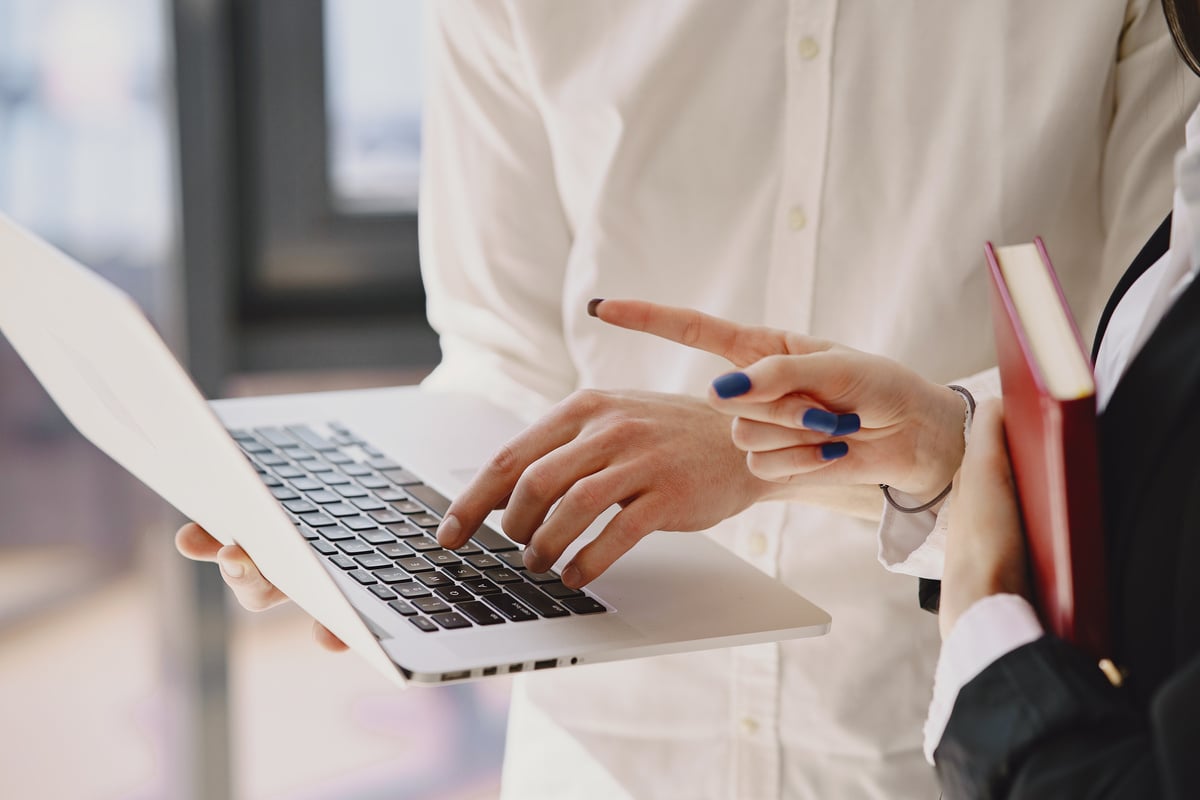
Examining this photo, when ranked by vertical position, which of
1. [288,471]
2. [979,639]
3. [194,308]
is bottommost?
[194,308]

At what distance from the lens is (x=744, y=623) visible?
0.75 m

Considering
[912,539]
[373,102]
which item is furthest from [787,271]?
[373,102]

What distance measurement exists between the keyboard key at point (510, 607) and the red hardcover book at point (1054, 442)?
0.29 meters

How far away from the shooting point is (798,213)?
1.05 metres

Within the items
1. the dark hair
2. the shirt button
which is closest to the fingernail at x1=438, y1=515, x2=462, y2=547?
the shirt button

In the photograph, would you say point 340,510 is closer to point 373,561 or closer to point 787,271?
point 373,561

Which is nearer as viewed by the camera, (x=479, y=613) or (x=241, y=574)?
(x=479, y=613)

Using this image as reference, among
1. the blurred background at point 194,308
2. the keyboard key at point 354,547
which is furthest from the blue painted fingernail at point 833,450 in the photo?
the blurred background at point 194,308

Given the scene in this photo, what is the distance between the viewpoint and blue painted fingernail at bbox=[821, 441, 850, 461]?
2.38ft

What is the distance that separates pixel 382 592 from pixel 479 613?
0.07 meters

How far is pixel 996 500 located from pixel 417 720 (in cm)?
158

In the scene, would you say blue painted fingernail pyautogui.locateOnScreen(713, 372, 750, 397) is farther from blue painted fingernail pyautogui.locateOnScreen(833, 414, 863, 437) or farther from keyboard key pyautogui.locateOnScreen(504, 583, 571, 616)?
keyboard key pyautogui.locateOnScreen(504, 583, 571, 616)

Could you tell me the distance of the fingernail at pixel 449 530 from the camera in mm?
795

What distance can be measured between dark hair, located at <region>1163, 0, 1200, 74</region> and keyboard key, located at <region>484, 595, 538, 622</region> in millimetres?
524
